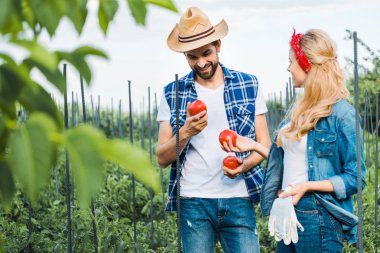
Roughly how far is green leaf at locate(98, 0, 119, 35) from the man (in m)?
1.44

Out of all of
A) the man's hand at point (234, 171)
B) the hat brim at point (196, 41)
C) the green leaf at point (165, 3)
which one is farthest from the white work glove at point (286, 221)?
the green leaf at point (165, 3)

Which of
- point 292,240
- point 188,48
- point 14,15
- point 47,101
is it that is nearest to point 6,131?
point 47,101

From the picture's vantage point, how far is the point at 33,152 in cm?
107

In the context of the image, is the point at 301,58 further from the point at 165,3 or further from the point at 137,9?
the point at 137,9

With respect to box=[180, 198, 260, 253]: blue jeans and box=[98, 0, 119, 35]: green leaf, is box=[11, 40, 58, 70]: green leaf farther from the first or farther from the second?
box=[180, 198, 260, 253]: blue jeans

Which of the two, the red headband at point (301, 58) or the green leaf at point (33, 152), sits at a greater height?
the red headband at point (301, 58)

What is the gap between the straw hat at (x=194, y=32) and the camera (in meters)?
3.12

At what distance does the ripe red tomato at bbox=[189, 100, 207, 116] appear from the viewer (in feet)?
9.57

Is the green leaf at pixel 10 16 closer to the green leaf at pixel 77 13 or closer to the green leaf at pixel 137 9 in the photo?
the green leaf at pixel 77 13

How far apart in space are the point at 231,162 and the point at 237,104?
0.30 metres

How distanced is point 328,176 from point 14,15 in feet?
5.59

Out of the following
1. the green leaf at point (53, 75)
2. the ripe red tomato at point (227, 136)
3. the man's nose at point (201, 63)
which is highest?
the man's nose at point (201, 63)

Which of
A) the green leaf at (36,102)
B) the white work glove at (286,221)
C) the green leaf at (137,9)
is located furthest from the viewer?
the white work glove at (286,221)

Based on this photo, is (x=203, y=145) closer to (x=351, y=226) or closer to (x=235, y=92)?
(x=235, y=92)
